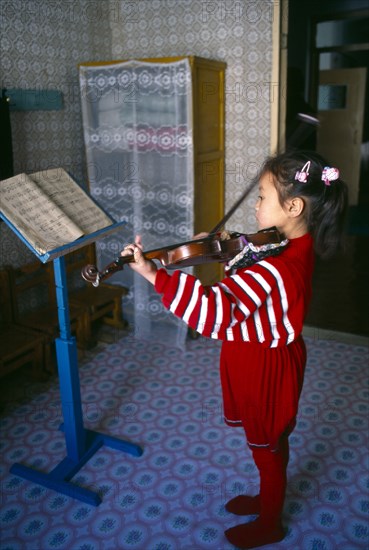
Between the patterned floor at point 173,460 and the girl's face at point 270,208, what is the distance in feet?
3.48

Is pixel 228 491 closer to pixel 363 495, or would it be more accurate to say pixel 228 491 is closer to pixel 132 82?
pixel 363 495

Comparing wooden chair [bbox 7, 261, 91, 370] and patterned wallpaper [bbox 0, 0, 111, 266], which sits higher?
patterned wallpaper [bbox 0, 0, 111, 266]

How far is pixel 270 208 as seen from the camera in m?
1.50

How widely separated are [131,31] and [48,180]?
1866mm

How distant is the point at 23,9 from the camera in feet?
9.03

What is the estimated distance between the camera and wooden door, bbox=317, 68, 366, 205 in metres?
6.51

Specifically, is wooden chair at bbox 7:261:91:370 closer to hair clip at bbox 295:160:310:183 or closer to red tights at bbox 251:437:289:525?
red tights at bbox 251:437:289:525

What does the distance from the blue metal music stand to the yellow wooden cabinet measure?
3.62 ft

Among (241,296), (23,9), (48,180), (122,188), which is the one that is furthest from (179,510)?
(23,9)

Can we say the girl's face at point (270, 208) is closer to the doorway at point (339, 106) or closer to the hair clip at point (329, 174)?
the hair clip at point (329, 174)

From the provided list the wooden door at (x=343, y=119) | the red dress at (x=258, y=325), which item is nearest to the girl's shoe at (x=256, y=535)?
the red dress at (x=258, y=325)

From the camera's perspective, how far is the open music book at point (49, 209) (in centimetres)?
173

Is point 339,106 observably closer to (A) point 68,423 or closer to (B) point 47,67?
(B) point 47,67

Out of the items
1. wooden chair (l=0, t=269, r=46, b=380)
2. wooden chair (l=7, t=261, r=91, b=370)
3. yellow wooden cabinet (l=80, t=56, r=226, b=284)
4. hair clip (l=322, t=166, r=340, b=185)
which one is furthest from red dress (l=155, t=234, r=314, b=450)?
yellow wooden cabinet (l=80, t=56, r=226, b=284)
